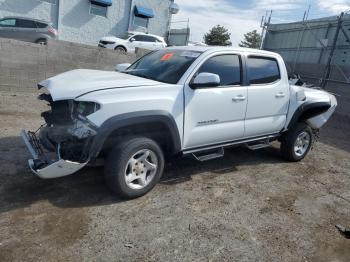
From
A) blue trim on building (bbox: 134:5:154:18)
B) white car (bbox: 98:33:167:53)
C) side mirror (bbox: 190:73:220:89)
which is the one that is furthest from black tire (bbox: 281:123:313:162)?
blue trim on building (bbox: 134:5:154:18)

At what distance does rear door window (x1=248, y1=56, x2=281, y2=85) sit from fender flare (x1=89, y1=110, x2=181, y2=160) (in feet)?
5.38

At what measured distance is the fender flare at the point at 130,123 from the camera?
11.1 feet

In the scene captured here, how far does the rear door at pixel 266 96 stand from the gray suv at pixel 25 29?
1165cm

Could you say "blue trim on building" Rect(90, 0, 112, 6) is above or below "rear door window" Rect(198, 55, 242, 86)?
above

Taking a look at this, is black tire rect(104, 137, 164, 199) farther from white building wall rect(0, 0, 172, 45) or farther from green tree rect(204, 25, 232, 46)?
green tree rect(204, 25, 232, 46)

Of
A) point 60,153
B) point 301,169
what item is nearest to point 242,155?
point 301,169

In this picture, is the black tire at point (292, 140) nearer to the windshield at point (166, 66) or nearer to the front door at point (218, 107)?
the front door at point (218, 107)

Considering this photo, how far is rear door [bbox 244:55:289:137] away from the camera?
15.9 ft

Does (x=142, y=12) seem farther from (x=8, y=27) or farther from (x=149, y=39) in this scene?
(x=8, y=27)

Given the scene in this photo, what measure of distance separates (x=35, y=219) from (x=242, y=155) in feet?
12.7

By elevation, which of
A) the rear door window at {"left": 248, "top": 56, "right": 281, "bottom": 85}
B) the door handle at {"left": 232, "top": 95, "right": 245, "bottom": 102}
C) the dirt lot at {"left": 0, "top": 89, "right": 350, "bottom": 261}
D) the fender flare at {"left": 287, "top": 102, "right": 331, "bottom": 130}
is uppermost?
the rear door window at {"left": 248, "top": 56, "right": 281, "bottom": 85}

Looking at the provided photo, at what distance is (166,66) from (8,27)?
499 inches

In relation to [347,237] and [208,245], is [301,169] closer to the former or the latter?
[347,237]

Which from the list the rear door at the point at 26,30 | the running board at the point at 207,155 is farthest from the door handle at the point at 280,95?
the rear door at the point at 26,30
